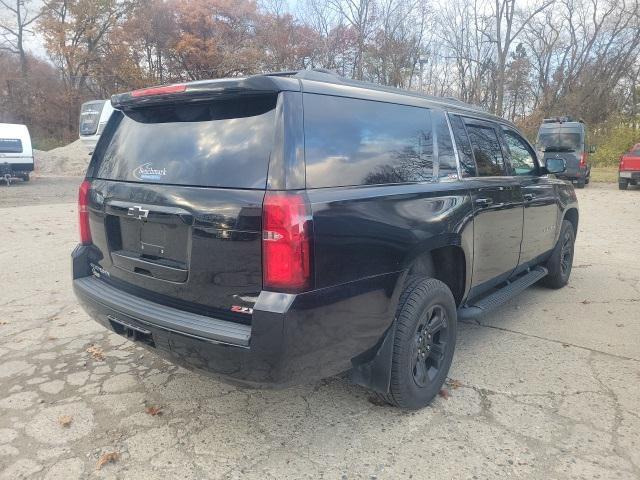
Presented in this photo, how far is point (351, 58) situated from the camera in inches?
1158

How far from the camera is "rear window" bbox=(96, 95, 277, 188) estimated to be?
2.34 metres

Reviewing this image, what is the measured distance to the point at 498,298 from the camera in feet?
12.8

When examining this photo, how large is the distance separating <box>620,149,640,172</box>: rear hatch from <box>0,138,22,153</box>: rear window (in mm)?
22178

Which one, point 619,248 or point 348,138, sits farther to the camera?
point 619,248

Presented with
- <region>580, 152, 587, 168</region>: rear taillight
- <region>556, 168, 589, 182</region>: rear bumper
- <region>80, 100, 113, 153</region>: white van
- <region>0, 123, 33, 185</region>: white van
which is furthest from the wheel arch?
<region>80, 100, 113, 153</region>: white van

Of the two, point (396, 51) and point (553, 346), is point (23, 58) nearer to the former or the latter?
point (396, 51)

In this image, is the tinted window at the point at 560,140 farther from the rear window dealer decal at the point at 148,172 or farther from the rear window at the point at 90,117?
the rear window dealer decal at the point at 148,172

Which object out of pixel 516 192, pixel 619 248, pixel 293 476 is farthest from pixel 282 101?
pixel 619 248

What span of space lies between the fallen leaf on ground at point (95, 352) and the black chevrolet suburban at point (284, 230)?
0.85 m

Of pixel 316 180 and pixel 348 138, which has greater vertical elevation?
pixel 348 138

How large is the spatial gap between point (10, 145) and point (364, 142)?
63.4 ft

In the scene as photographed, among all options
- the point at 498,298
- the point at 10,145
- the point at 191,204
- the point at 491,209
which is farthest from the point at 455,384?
the point at 10,145

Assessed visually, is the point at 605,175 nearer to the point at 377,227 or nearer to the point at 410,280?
the point at 410,280

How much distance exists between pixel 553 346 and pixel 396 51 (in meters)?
28.3
